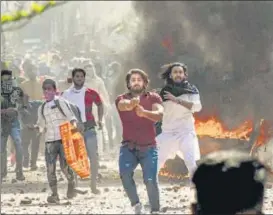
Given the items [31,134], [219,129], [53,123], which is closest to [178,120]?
[53,123]

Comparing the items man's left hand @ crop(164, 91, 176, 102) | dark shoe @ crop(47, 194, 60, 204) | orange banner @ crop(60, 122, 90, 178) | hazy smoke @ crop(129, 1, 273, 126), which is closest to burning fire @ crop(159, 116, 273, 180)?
hazy smoke @ crop(129, 1, 273, 126)

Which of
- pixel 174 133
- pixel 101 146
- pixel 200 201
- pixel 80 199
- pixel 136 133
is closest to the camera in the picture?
pixel 200 201

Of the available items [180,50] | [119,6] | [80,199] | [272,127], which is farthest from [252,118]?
[80,199]

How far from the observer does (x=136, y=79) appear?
8234 millimetres

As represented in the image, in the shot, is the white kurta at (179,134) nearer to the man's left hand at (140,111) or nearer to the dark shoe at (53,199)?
the man's left hand at (140,111)

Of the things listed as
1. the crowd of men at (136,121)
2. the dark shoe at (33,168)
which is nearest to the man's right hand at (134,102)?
the crowd of men at (136,121)

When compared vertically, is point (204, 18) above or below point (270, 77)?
above

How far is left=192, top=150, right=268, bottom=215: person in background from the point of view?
2033mm

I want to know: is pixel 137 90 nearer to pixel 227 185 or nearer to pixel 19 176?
pixel 19 176

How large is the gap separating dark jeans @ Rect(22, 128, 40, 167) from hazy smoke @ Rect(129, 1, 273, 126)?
209 cm

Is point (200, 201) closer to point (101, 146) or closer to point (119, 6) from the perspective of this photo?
point (119, 6)

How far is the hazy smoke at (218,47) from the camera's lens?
1272 cm

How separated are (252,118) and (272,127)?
33cm

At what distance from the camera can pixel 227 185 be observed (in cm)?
203
